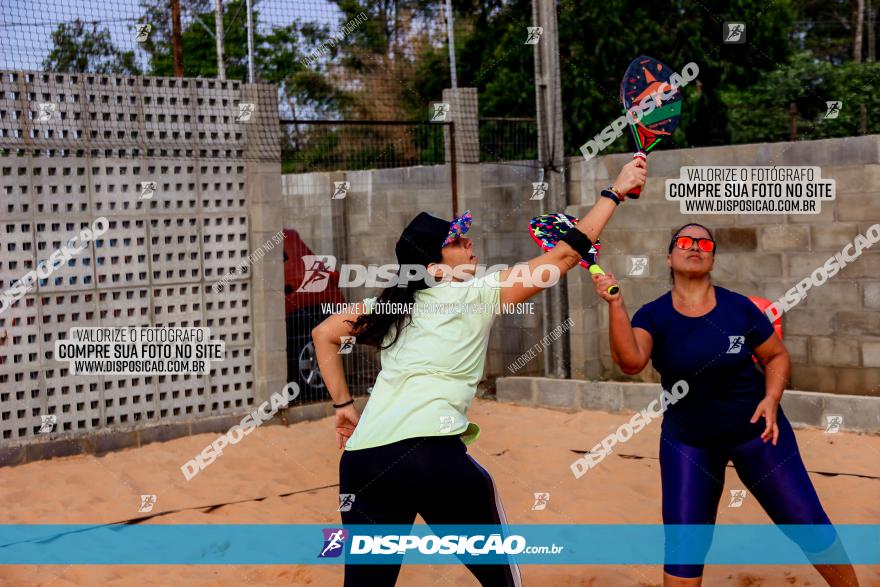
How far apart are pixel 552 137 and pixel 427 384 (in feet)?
22.3

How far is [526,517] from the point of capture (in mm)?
6520

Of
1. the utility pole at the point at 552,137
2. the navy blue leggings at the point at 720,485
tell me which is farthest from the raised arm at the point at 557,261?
the utility pole at the point at 552,137

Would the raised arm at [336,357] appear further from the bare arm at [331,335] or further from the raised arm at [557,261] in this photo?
the raised arm at [557,261]

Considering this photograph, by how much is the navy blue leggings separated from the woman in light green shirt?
0.87 meters

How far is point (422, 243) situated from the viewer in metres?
3.66

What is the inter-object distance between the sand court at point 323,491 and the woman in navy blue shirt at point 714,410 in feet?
4.38

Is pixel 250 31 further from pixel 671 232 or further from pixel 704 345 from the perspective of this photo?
pixel 704 345

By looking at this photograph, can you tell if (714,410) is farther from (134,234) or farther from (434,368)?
(134,234)

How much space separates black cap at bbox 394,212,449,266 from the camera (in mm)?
3650

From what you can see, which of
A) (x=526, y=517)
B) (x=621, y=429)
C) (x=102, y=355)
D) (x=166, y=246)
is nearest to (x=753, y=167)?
(x=621, y=429)

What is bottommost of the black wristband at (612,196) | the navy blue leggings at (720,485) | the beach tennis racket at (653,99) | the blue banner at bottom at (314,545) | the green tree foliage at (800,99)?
the blue banner at bottom at (314,545)

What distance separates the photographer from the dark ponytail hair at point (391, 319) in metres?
3.60

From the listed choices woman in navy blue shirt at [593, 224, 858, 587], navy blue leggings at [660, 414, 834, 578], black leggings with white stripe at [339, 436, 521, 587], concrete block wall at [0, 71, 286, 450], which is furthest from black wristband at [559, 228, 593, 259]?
concrete block wall at [0, 71, 286, 450]

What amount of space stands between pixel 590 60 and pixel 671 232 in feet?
37.2
